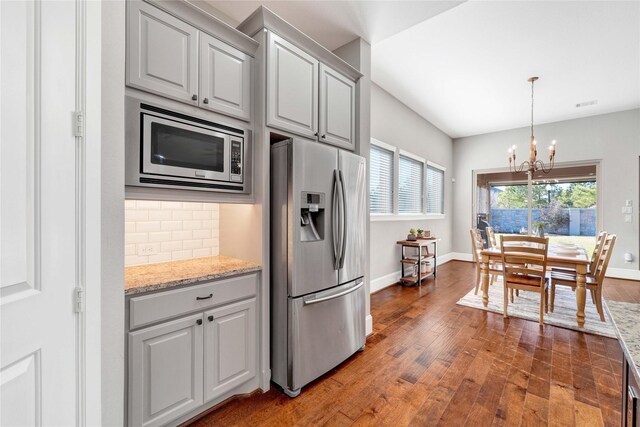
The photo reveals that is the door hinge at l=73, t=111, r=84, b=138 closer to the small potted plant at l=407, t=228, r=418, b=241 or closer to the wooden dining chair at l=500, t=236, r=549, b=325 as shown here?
the wooden dining chair at l=500, t=236, r=549, b=325

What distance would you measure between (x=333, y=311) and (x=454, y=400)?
1011mm

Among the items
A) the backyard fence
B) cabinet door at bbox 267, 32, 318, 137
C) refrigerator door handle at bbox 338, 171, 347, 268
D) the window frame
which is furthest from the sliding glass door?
cabinet door at bbox 267, 32, 318, 137

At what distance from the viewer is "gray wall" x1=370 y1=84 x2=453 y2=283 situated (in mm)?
4465

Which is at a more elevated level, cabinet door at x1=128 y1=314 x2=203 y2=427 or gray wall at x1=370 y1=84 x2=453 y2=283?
gray wall at x1=370 y1=84 x2=453 y2=283

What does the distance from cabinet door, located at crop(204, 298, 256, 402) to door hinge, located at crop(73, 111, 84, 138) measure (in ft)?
3.73

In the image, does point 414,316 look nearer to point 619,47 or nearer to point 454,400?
point 454,400

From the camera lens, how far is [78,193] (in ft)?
3.53

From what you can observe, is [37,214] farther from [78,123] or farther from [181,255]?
[181,255]

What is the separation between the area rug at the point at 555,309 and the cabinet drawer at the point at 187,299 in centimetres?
329

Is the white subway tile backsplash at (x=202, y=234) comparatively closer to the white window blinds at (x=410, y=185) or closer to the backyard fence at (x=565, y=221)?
the white window blinds at (x=410, y=185)

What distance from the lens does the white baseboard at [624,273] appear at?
17.2 feet

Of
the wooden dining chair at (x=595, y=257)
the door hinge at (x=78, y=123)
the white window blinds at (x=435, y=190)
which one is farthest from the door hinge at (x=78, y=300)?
the white window blinds at (x=435, y=190)

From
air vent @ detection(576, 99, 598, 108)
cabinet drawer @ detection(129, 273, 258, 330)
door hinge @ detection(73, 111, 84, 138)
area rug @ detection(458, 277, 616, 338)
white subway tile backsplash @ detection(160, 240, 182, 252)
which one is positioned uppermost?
air vent @ detection(576, 99, 598, 108)

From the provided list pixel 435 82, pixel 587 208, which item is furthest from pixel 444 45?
pixel 587 208
